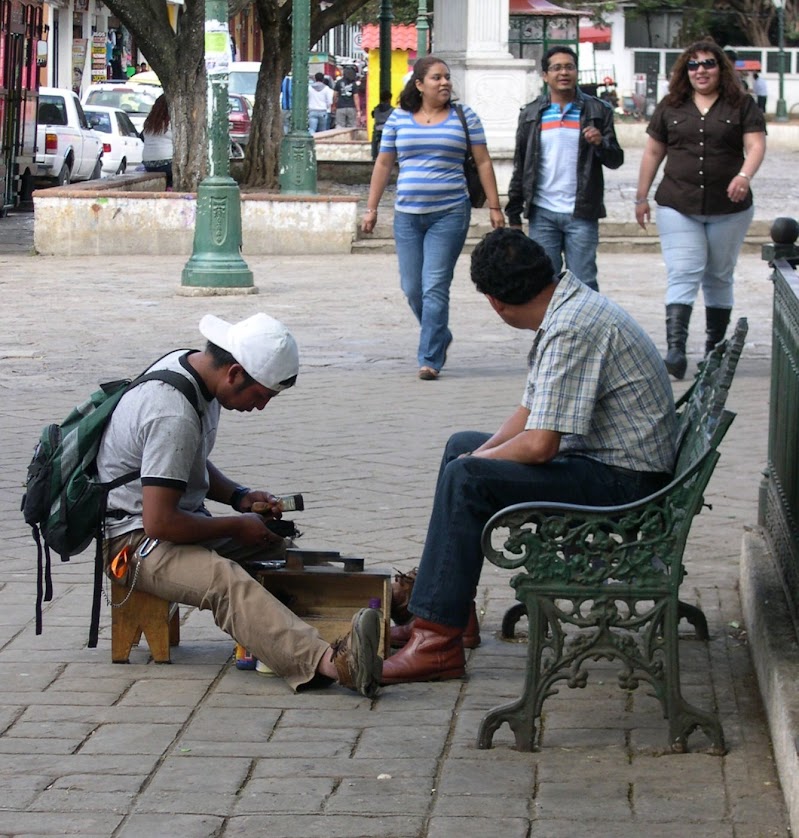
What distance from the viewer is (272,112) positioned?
22.9m

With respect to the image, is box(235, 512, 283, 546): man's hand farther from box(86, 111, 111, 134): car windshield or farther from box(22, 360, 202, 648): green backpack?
box(86, 111, 111, 134): car windshield

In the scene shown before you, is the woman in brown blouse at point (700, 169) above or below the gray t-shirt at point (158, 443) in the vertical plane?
above

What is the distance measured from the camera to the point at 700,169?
8695 mm

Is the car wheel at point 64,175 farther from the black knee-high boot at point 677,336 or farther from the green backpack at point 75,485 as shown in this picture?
the green backpack at point 75,485

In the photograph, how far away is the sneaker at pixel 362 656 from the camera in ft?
13.9

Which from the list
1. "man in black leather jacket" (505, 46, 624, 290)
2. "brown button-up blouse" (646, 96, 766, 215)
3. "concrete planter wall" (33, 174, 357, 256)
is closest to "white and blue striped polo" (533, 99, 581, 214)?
"man in black leather jacket" (505, 46, 624, 290)

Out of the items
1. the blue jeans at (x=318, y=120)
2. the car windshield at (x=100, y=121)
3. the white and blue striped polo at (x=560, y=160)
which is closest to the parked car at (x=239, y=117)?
the car windshield at (x=100, y=121)

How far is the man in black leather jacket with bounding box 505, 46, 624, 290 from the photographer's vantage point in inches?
356

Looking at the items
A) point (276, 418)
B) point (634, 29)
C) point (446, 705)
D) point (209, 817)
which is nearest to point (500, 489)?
point (446, 705)

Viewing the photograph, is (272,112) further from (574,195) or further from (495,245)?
(495,245)

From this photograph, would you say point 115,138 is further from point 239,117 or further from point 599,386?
point 599,386

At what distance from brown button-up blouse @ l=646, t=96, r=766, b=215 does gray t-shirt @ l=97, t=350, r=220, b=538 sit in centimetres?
468

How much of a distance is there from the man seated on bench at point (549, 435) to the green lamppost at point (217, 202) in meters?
9.20

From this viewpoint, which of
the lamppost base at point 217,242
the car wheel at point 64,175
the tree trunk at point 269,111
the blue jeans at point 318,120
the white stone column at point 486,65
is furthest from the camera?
the blue jeans at point 318,120
